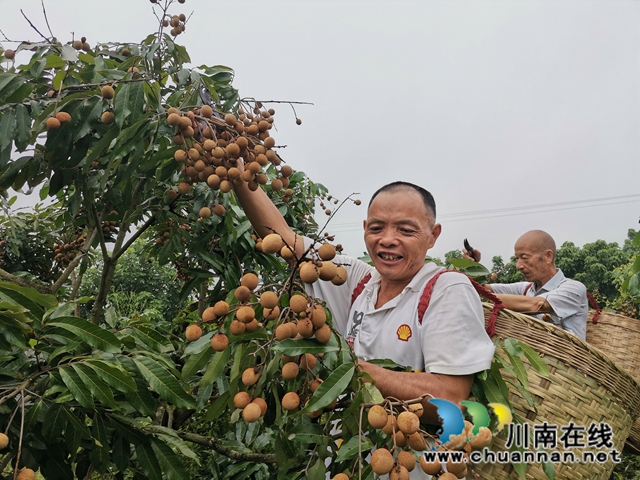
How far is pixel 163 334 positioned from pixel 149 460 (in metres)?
0.49

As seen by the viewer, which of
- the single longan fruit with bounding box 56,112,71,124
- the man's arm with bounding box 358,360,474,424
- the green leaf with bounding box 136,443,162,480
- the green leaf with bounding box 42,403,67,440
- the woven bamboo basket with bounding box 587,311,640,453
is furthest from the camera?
the woven bamboo basket with bounding box 587,311,640,453

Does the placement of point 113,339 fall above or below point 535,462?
above

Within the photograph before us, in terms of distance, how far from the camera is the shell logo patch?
118cm

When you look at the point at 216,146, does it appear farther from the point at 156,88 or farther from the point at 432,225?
the point at 432,225

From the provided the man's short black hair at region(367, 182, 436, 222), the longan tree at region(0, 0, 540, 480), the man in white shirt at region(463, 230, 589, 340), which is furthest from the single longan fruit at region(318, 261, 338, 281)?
the man in white shirt at region(463, 230, 589, 340)

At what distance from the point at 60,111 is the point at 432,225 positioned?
110cm

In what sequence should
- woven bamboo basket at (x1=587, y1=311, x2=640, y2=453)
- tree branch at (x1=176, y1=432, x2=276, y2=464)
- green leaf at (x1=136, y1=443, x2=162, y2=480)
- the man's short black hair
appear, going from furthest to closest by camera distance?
woven bamboo basket at (x1=587, y1=311, x2=640, y2=453) < tree branch at (x1=176, y1=432, x2=276, y2=464) < the man's short black hair < green leaf at (x1=136, y1=443, x2=162, y2=480)

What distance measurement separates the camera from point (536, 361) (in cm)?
119

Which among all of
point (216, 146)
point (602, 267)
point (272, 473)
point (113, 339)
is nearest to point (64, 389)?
point (113, 339)

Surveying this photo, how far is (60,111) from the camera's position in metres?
1.46

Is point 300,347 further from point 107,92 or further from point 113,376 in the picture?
point 107,92

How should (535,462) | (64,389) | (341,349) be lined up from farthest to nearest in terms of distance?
(535,462) → (64,389) → (341,349)

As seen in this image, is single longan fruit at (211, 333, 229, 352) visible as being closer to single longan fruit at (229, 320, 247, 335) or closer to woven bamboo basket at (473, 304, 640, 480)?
single longan fruit at (229, 320, 247, 335)

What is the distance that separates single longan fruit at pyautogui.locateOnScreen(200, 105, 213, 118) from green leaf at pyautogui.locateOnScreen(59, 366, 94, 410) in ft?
2.47
